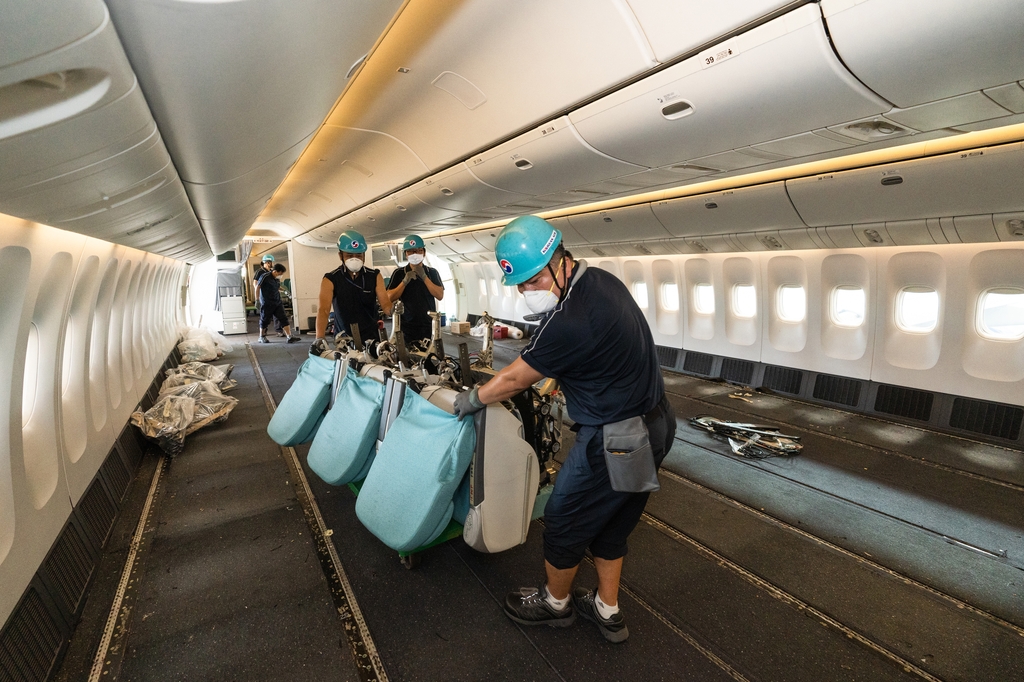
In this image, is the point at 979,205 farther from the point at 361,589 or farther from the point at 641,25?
the point at 361,589

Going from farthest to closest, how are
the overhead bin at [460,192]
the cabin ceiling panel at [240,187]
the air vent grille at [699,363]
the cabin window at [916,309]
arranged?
the air vent grille at [699,363] → the cabin window at [916,309] → the overhead bin at [460,192] → the cabin ceiling panel at [240,187]

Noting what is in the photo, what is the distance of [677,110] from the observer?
2.93 m

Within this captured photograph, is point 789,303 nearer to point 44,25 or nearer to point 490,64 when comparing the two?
point 490,64

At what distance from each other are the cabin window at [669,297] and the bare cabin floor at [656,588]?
6.32 metres

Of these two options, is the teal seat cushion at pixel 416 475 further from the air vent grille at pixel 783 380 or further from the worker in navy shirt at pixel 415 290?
the air vent grille at pixel 783 380

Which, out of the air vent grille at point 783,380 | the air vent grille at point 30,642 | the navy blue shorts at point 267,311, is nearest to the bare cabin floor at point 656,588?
the air vent grille at point 30,642

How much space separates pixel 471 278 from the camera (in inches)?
709

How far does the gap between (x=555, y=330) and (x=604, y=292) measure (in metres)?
0.34

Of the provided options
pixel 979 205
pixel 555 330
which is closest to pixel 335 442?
pixel 555 330

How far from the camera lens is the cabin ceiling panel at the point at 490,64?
2662mm

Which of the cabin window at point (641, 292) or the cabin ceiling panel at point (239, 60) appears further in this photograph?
the cabin window at point (641, 292)

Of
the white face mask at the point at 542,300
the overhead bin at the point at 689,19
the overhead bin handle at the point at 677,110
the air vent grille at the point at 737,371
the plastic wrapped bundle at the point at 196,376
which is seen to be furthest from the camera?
the air vent grille at the point at 737,371

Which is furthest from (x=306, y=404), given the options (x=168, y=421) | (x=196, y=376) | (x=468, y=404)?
(x=196, y=376)

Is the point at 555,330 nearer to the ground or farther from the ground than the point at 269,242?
nearer to the ground
